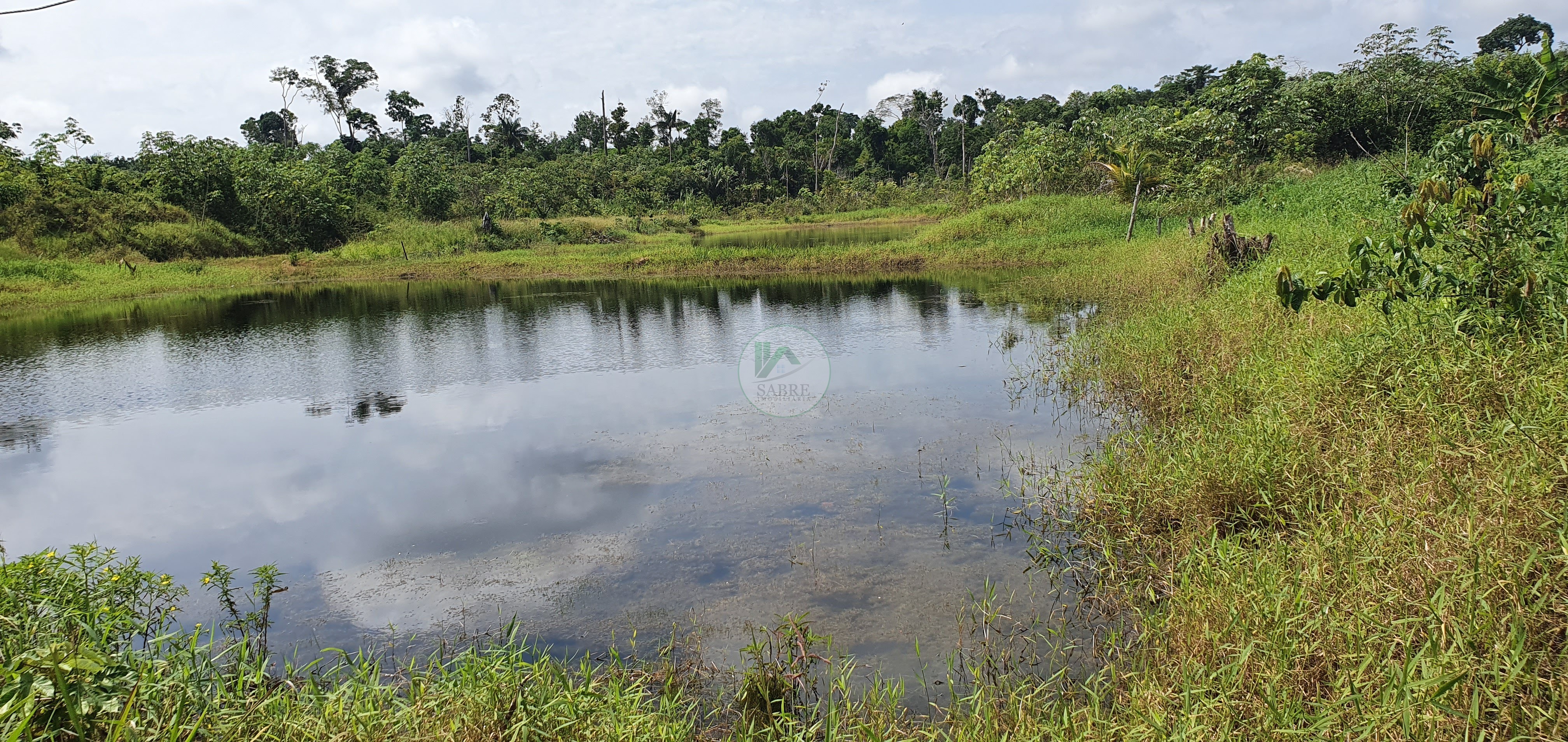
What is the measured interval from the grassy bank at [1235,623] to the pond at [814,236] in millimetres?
19906

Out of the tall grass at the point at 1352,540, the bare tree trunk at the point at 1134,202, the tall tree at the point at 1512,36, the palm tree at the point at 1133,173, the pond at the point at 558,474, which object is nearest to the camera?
the tall grass at the point at 1352,540

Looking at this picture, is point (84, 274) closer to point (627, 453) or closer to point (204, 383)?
point (204, 383)

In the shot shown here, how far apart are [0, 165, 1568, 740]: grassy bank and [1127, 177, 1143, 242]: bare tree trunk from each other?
13.8 meters

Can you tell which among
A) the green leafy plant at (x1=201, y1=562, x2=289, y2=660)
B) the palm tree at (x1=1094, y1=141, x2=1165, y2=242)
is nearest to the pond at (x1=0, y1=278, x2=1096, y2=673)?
the green leafy plant at (x1=201, y1=562, x2=289, y2=660)

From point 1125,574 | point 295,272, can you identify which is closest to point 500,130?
point 295,272

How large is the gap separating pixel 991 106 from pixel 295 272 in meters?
45.7

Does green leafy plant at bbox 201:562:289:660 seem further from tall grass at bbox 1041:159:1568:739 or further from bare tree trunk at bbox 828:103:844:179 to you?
bare tree trunk at bbox 828:103:844:179

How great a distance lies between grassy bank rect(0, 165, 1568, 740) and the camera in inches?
97.0

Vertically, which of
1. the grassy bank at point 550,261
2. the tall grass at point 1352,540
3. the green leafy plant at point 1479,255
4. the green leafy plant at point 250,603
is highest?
the grassy bank at point 550,261

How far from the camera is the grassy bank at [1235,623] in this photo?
246cm

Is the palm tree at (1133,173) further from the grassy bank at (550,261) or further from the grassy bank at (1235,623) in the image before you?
the grassy bank at (1235,623)

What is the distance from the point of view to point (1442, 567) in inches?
112

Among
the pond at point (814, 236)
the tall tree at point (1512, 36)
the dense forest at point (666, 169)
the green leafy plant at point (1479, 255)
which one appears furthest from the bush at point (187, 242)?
the tall tree at point (1512, 36)

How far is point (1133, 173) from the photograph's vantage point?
19703 mm
